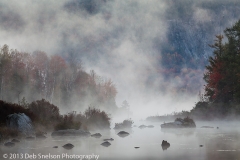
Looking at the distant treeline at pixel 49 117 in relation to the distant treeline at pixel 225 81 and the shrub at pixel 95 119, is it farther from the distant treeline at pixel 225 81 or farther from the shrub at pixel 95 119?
the distant treeline at pixel 225 81

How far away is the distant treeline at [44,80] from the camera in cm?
5847

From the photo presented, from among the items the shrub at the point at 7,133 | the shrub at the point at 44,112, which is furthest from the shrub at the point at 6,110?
the shrub at the point at 44,112

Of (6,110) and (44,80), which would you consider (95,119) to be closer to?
(6,110)

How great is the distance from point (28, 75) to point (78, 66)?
15545 mm

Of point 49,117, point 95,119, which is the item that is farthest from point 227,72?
point 49,117

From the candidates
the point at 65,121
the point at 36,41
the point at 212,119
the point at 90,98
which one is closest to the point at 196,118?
the point at 212,119

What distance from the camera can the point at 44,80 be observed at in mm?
66875

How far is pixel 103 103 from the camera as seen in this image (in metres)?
92.5

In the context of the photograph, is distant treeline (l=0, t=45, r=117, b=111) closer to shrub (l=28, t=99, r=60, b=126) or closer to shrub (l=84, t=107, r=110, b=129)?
shrub (l=84, t=107, r=110, b=129)

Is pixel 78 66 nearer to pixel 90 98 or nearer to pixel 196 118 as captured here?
pixel 90 98

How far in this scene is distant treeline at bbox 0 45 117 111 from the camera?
58.5m
